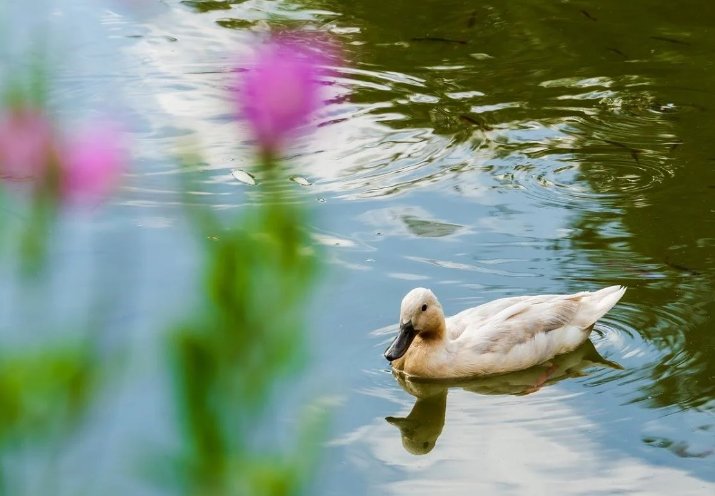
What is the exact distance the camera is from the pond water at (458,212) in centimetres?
566

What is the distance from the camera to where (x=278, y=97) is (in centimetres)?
184

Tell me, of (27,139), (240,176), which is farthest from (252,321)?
(240,176)

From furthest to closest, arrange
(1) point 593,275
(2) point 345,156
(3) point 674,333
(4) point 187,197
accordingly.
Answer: (2) point 345,156, (1) point 593,275, (3) point 674,333, (4) point 187,197

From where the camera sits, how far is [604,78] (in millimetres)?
10352

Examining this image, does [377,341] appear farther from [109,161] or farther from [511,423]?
[109,161]

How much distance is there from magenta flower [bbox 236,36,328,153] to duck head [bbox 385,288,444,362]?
4.39 meters

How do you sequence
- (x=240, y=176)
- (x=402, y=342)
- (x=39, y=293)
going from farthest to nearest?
(x=240, y=176)
(x=402, y=342)
(x=39, y=293)

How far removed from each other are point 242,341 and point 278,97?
33cm

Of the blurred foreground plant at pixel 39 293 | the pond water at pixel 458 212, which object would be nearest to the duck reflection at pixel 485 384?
the pond water at pixel 458 212

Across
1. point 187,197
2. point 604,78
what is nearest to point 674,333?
point 604,78

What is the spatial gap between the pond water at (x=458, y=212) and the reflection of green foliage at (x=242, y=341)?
0.32 ft

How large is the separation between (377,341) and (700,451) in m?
1.66

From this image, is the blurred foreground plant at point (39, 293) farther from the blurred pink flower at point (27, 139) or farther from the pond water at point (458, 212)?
the pond water at point (458, 212)

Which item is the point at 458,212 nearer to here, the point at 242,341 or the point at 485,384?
the point at 485,384
